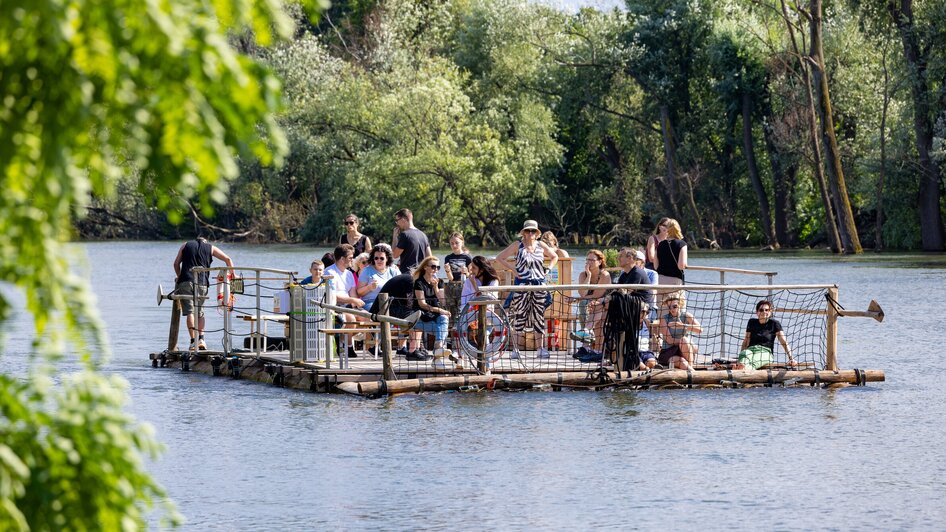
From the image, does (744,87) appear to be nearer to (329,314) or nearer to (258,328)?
(258,328)

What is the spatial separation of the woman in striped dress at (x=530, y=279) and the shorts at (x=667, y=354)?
1.39 m

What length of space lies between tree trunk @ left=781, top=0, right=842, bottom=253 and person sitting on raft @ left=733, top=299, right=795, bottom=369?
123 feet

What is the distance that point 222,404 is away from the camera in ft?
58.5

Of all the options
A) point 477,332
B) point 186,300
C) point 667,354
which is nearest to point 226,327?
point 186,300

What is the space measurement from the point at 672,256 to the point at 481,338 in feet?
8.04

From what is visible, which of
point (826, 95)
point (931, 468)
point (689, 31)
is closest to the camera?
point (931, 468)

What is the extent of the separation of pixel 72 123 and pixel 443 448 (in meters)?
10.8

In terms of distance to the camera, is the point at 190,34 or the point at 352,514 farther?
the point at 352,514

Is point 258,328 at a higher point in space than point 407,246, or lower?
lower

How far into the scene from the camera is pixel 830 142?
5600 centimetres

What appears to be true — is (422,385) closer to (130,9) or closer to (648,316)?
(648,316)

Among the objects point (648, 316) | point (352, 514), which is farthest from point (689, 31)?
point (352, 514)

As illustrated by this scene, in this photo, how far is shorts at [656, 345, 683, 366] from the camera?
713 inches

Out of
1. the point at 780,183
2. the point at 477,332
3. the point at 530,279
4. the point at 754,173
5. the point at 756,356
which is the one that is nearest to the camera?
the point at 477,332
